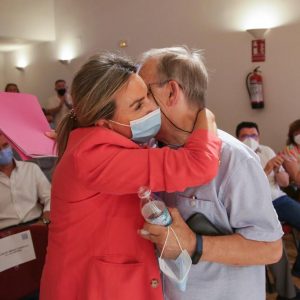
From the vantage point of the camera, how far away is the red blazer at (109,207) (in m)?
0.96

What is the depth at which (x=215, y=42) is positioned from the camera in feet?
15.8

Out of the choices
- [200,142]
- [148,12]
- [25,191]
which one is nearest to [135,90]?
[200,142]

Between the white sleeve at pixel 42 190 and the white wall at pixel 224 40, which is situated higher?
the white wall at pixel 224 40

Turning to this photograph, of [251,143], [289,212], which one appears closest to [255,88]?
[251,143]

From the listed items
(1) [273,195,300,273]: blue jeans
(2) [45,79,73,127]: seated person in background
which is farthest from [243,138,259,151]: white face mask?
(2) [45,79,73,127]: seated person in background

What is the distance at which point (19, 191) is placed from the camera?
8.82 ft

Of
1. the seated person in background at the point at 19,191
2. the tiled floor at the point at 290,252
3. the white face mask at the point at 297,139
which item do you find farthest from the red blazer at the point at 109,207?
the white face mask at the point at 297,139

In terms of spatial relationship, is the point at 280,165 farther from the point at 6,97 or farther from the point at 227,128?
the point at 6,97

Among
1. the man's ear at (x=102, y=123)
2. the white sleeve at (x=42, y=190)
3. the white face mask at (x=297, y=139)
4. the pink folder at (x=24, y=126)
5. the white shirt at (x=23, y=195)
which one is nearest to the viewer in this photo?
the man's ear at (x=102, y=123)

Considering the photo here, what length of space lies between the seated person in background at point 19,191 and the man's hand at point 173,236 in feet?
5.71

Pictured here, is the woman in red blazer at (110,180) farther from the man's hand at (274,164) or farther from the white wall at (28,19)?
the white wall at (28,19)

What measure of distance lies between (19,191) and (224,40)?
322 cm

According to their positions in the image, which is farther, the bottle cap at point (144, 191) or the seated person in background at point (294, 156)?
the seated person in background at point (294, 156)

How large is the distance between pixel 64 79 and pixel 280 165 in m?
4.71
